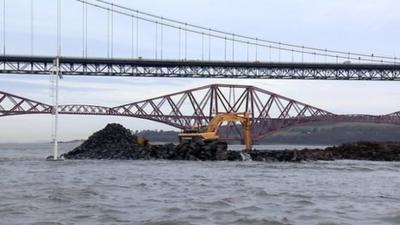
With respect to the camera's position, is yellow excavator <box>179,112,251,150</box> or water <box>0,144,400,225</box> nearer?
water <box>0,144,400,225</box>

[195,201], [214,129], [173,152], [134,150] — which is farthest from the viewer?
[214,129]

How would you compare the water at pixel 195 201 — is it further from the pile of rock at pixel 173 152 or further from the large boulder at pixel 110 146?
the large boulder at pixel 110 146

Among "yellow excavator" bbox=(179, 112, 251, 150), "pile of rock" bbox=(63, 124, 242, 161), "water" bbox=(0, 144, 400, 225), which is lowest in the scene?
"water" bbox=(0, 144, 400, 225)

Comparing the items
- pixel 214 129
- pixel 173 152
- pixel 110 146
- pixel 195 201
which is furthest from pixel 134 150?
pixel 195 201

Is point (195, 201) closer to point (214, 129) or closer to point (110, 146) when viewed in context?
point (110, 146)

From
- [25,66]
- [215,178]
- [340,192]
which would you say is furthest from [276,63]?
[340,192]

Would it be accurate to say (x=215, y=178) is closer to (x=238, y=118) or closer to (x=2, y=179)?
(x=2, y=179)

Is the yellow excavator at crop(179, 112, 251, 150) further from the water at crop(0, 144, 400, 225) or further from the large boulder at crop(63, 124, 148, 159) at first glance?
the water at crop(0, 144, 400, 225)

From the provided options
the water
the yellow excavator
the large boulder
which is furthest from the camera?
the yellow excavator

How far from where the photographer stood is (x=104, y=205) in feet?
55.4

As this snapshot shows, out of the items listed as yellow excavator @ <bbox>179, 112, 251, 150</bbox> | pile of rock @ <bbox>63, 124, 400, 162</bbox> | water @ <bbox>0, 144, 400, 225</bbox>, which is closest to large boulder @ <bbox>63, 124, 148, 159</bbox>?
pile of rock @ <bbox>63, 124, 400, 162</bbox>

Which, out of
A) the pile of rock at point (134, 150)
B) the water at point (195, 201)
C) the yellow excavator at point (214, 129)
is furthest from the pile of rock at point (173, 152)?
the water at point (195, 201)

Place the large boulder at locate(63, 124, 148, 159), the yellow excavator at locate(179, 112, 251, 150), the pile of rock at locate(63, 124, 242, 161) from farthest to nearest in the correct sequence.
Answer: the yellow excavator at locate(179, 112, 251, 150), the large boulder at locate(63, 124, 148, 159), the pile of rock at locate(63, 124, 242, 161)

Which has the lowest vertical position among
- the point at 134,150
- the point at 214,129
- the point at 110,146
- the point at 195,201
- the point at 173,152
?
the point at 195,201
